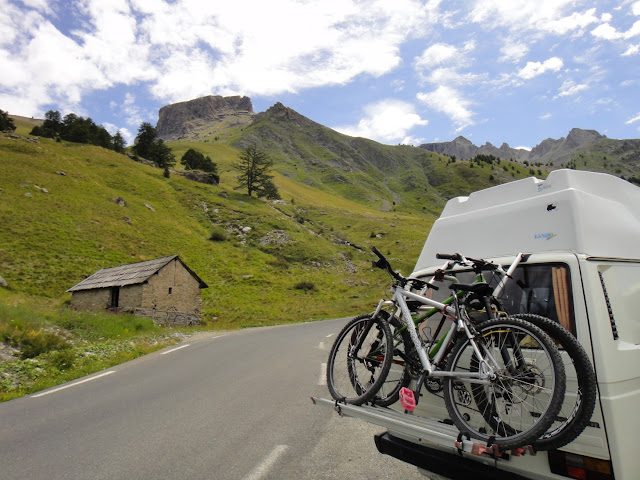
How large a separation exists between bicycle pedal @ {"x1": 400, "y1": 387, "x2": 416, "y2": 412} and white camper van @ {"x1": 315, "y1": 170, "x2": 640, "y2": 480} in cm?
7

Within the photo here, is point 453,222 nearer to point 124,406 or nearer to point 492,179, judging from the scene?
point 124,406

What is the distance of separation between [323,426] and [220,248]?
45.9 meters

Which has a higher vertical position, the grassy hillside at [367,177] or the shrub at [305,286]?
the grassy hillside at [367,177]

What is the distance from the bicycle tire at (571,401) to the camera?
7.68ft

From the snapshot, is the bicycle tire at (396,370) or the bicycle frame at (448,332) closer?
the bicycle frame at (448,332)

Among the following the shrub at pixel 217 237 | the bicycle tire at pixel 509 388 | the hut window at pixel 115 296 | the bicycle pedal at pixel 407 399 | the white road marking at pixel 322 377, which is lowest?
the hut window at pixel 115 296

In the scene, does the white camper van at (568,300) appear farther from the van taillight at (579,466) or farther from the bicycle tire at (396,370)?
the bicycle tire at (396,370)

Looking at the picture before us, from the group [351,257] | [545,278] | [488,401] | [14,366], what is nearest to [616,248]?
[545,278]

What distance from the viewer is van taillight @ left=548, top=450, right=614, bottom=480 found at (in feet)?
8.22

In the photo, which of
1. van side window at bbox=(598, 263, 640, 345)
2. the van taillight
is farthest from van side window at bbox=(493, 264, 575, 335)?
the van taillight

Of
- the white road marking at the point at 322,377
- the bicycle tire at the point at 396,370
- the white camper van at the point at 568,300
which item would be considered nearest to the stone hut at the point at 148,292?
the white road marking at the point at 322,377

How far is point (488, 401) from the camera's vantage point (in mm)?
2902

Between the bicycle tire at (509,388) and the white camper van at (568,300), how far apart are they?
17cm

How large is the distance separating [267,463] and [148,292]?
23.4 meters
